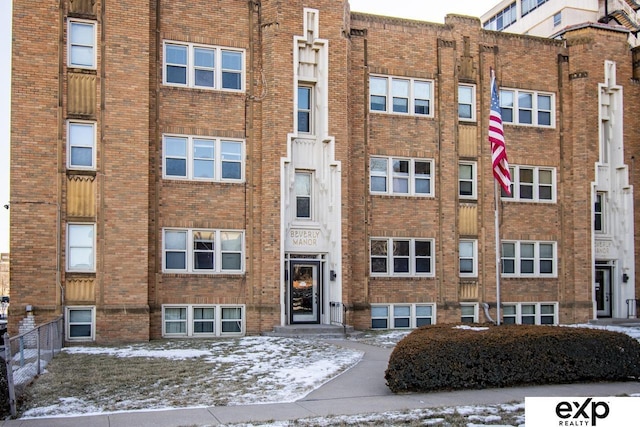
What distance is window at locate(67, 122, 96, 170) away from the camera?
21734mm

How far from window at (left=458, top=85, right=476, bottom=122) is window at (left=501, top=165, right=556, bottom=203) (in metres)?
2.68

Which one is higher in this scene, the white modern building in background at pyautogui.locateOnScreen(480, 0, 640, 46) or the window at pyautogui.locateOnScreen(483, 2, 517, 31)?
the window at pyautogui.locateOnScreen(483, 2, 517, 31)

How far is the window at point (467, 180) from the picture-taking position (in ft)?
88.6

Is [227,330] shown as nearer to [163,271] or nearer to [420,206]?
[163,271]

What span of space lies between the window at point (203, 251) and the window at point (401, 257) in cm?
510

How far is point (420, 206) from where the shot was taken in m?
26.2

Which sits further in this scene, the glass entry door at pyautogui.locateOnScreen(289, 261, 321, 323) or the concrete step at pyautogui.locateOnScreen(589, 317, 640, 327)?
the concrete step at pyautogui.locateOnScreen(589, 317, 640, 327)

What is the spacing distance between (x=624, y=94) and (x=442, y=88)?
8.37 meters

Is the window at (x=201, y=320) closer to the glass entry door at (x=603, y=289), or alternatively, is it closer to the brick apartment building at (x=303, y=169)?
the brick apartment building at (x=303, y=169)

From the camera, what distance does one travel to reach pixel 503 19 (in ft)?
190

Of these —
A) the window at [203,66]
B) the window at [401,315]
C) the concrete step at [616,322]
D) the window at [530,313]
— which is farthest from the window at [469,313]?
the window at [203,66]

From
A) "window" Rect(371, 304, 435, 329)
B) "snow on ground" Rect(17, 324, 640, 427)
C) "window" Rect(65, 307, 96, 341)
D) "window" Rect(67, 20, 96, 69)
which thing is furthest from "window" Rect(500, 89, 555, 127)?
"window" Rect(65, 307, 96, 341)

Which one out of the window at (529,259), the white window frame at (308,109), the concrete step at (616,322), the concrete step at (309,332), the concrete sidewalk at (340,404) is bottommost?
the concrete step at (616,322)

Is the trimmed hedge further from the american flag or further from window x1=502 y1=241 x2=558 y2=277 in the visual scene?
window x1=502 y1=241 x2=558 y2=277
